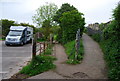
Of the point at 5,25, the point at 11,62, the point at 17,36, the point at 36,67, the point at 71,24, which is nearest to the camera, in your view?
the point at 36,67

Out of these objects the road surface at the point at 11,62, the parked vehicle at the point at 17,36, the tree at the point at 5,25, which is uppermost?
the tree at the point at 5,25

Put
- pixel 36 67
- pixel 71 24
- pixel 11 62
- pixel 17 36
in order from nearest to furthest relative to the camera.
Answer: pixel 36 67, pixel 11 62, pixel 71 24, pixel 17 36

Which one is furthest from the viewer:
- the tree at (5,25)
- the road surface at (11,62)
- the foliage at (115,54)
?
the tree at (5,25)

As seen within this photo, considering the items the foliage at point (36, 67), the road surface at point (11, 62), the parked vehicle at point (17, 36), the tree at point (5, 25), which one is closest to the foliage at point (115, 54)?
the foliage at point (36, 67)

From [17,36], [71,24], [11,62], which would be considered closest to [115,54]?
[11,62]

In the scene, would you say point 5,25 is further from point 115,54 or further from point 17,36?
point 115,54

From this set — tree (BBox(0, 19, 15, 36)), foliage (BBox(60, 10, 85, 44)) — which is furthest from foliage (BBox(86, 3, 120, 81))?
tree (BBox(0, 19, 15, 36))

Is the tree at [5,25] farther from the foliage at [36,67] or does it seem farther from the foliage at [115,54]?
the foliage at [115,54]

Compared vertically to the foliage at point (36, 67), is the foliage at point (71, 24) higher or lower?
higher

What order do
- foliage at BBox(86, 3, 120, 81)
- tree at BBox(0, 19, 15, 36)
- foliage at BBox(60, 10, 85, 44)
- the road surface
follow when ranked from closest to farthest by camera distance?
foliage at BBox(86, 3, 120, 81), the road surface, foliage at BBox(60, 10, 85, 44), tree at BBox(0, 19, 15, 36)

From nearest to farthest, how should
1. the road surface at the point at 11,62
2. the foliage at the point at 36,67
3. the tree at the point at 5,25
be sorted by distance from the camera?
the foliage at the point at 36,67 < the road surface at the point at 11,62 < the tree at the point at 5,25

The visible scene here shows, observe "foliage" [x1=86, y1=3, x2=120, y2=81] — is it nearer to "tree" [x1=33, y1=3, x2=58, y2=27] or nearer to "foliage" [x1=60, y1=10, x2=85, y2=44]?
"foliage" [x1=60, y1=10, x2=85, y2=44]

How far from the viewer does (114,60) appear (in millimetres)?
7453

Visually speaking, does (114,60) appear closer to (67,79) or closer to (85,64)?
(85,64)
